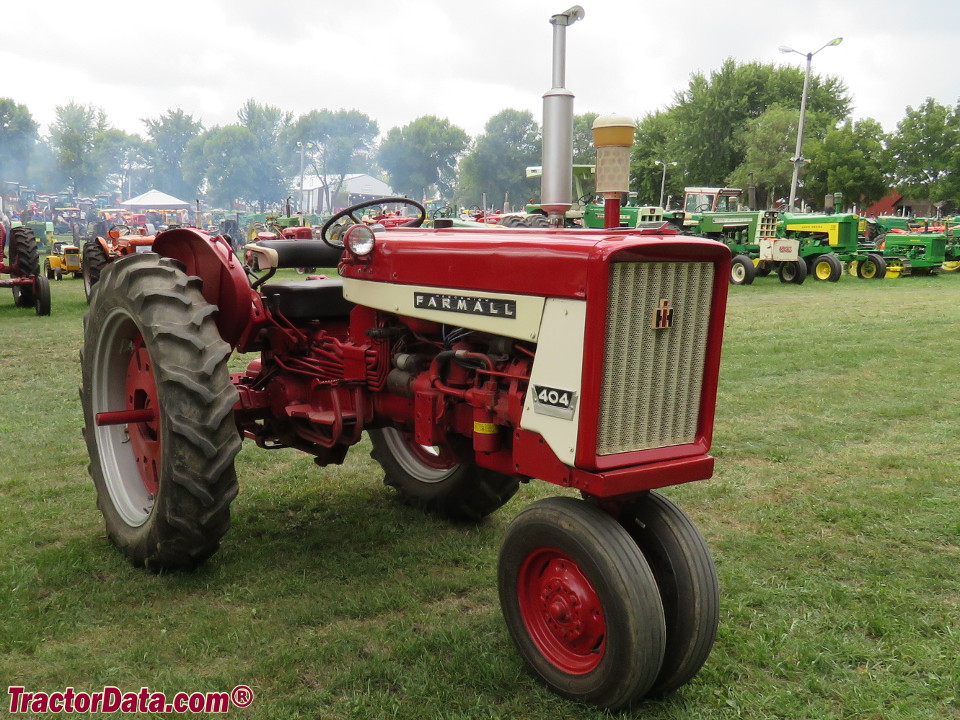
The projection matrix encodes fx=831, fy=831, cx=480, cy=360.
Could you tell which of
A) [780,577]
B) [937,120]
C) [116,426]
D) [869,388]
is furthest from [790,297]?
[937,120]

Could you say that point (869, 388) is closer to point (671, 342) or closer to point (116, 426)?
point (671, 342)

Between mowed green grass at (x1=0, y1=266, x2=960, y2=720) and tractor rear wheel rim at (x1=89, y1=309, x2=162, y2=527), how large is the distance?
255mm

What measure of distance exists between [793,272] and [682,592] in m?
16.1

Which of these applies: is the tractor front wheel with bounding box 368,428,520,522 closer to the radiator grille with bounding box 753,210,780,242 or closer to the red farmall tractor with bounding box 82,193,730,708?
the red farmall tractor with bounding box 82,193,730,708

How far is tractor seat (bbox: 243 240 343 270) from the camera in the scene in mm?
3826

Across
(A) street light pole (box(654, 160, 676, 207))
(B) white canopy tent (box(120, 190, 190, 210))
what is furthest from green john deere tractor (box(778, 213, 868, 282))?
(B) white canopy tent (box(120, 190, 190, 210))

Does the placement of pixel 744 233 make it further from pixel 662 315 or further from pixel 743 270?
pixel 662 315

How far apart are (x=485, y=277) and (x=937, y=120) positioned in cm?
4195

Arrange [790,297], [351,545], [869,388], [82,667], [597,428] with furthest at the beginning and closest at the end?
[790,297] → [869,388] → [351,545] → [82,667] → [597,428]

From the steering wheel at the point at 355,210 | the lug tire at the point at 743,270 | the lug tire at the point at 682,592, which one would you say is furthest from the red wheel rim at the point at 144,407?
the lug tire at the point at 743,270

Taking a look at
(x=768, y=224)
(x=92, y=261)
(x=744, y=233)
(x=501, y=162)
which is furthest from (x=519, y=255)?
(x=501, y=162)

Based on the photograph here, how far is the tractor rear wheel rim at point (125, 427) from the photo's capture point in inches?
139

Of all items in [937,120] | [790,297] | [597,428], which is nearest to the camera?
[597,428]

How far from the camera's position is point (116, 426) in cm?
378
